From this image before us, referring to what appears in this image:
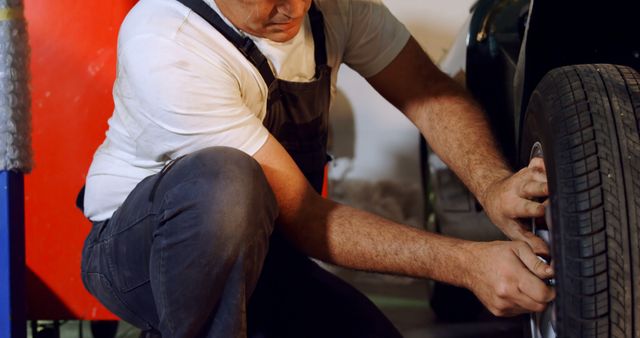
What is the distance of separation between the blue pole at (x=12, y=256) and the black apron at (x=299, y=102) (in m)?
0.39

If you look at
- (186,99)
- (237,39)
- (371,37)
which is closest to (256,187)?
(186,99)

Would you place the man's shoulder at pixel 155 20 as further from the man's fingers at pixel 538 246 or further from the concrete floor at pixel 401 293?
the concrete floor at pixel 401 293

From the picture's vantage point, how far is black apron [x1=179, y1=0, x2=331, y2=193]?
1.35 meters

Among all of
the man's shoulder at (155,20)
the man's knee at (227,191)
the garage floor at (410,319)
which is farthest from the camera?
the garage floor at (410,319)

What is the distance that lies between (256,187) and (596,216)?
17.9 inches

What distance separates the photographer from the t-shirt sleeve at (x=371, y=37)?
1.57 meters

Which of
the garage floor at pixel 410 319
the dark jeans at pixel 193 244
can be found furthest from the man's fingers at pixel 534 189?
the garage floor at pixel 410 319

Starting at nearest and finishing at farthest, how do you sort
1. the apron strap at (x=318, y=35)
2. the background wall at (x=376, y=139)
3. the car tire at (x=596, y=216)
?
the car tire at (x=596, y=216) → the apron strap at (x=318, y=35) → the background wall at (x=376, y=139)

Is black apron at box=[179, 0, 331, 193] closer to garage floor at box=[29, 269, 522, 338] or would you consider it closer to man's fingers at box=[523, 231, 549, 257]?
man's fingers at box=[523, 231, 549, 257]

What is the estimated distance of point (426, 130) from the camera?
1629 millimetres

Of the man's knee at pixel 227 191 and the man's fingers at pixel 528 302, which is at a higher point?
the man's knee at pixel 227 191

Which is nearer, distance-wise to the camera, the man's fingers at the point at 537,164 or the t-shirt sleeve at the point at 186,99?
the man's fingers at the point at 537,164

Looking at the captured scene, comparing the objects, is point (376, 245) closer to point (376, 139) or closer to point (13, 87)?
point (13, 87)

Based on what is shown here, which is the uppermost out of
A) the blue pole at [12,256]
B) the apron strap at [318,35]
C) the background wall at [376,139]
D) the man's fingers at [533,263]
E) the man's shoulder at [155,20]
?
the man's shoulder at [155,20]
